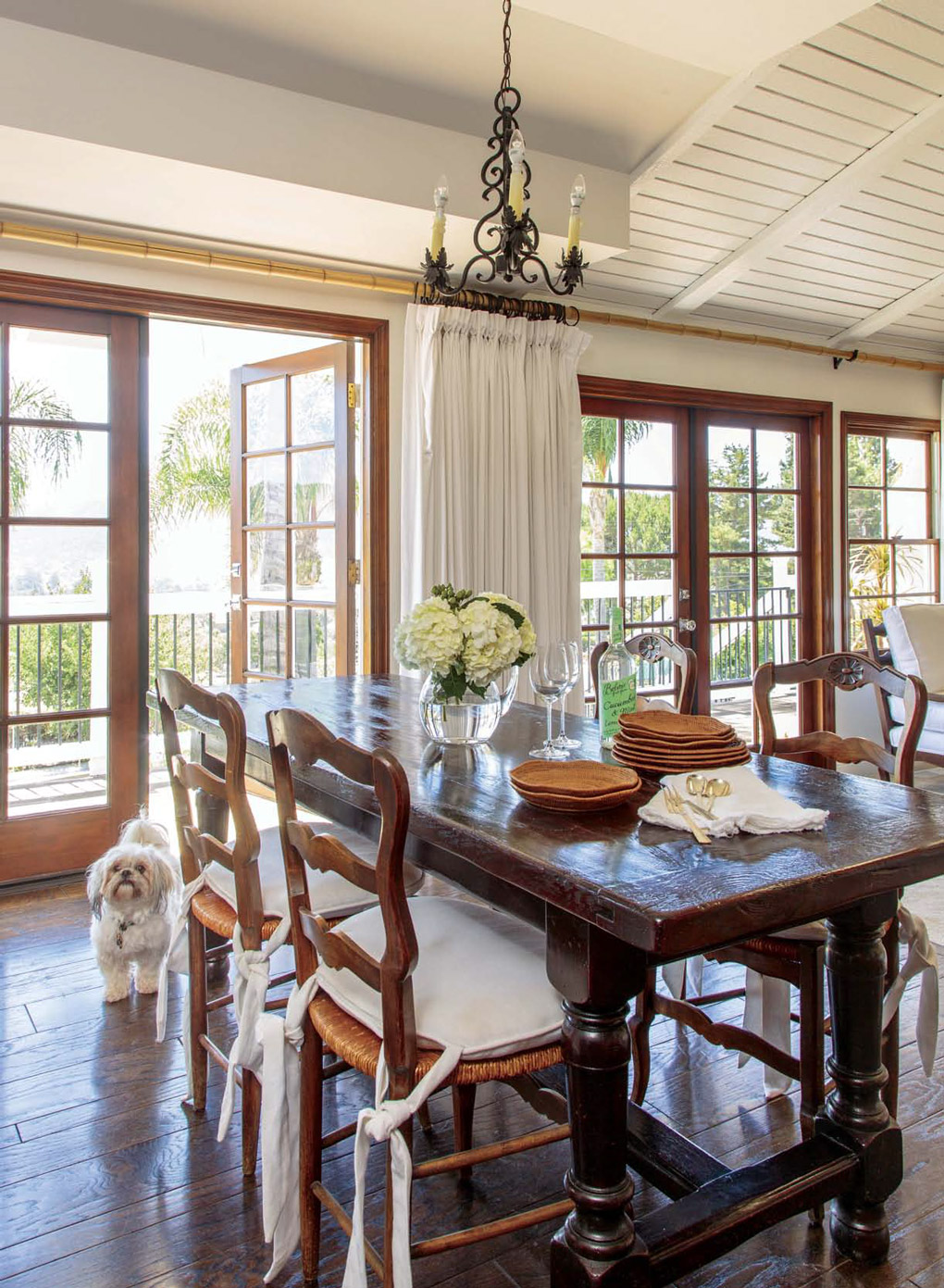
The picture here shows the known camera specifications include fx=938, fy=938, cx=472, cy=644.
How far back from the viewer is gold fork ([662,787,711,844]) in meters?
1.36

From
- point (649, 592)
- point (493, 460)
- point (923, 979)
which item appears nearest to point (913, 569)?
point (649, 592)

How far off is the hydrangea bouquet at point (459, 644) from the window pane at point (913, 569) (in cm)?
480

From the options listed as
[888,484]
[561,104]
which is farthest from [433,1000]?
[888,484]

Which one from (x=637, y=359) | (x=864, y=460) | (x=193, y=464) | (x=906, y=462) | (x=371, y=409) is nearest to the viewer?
(x=371, y=409)

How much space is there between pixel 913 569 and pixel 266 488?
4159 millimetres

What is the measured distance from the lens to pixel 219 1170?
6.08 ft

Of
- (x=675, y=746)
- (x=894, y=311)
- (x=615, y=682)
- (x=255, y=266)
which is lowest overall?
(x=675, y=746)

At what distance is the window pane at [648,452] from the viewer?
4.97 meters

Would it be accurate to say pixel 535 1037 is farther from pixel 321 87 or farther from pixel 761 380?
pixel 761 380

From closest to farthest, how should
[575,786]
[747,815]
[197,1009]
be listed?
1. [747,815]
2. [575,786]
3. [197,1009]

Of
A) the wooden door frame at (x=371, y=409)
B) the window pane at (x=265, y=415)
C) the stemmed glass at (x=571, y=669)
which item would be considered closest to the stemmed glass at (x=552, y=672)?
the stemmed glass at (x=571, y=669)

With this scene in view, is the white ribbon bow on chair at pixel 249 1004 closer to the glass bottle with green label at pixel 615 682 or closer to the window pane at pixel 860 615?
the glass bottle with green label at pixel 615 682

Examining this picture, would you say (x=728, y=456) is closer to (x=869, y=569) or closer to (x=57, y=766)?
(x=869, y=569)

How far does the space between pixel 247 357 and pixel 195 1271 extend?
235 inches
